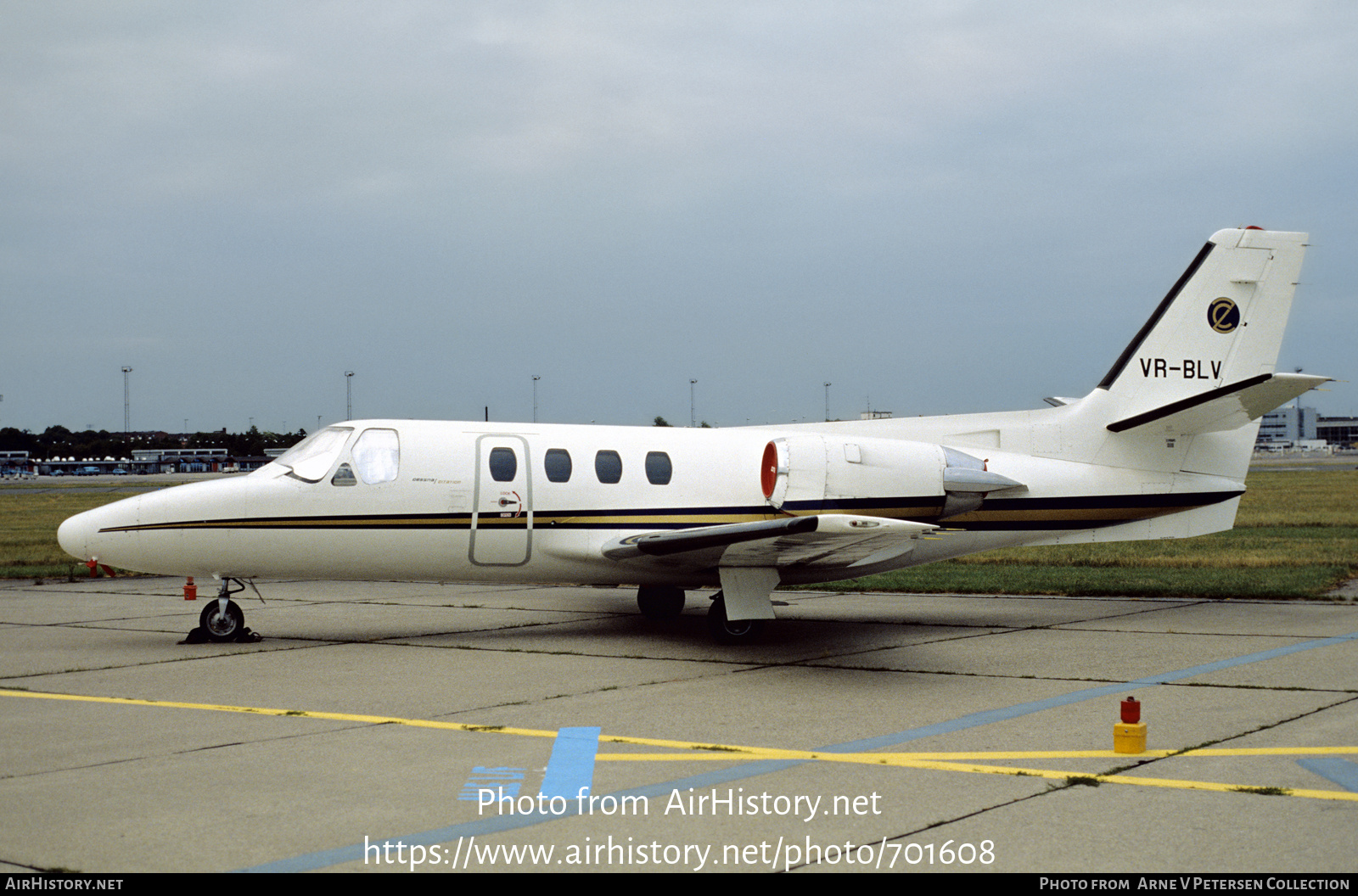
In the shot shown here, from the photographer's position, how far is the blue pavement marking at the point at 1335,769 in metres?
7.24

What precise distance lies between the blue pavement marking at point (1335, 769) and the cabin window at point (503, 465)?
919 cm

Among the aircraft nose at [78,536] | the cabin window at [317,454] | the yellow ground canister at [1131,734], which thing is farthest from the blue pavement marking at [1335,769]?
the aircraft nose at [78,536]

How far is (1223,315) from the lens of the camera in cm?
1641

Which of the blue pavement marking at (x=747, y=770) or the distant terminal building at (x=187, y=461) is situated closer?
the blue pavement marking at (x=747, y=770)

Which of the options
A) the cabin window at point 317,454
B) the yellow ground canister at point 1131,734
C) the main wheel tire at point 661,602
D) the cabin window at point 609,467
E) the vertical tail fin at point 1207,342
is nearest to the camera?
the yellow ground canister at point 1131,734

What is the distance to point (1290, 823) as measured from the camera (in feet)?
20.9

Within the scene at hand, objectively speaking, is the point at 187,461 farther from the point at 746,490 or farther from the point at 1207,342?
the point at 1207,342

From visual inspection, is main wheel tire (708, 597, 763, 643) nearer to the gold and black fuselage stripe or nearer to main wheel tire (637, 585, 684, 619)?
the gold and black fuselage stripe

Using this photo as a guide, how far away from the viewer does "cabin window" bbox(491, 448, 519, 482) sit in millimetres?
14312

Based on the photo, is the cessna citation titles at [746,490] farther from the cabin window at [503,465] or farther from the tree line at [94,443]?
the tree line at [94,443]

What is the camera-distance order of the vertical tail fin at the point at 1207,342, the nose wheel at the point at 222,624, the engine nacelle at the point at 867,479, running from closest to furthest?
1. the nose wheel at the point at 222,624
2. the engine nacelle at the point at 867,479
3. the vertical tail fin at the point at 1207,342

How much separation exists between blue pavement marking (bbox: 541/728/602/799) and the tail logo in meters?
11.6

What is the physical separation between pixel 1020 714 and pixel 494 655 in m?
6.09

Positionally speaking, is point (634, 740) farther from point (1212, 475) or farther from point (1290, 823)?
point (1212, 475)
